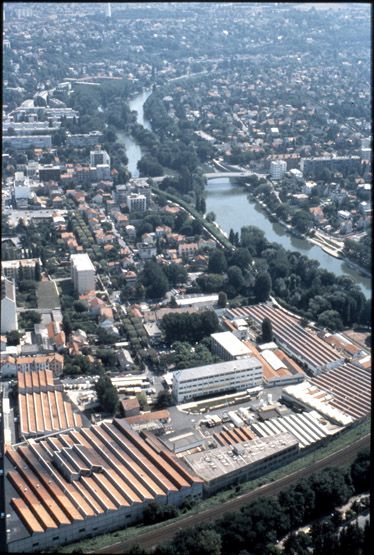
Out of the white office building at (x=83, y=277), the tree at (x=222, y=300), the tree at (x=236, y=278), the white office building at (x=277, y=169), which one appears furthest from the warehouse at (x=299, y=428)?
the white office building at (x=277, y=169)

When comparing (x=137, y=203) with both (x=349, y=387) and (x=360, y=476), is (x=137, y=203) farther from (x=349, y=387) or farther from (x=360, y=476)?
(x=360, y=476)

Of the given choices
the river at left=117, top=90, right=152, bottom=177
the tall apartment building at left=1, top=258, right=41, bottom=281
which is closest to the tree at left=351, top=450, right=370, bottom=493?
the tall apartment building at left=1, top=258, right=41, bottom=281

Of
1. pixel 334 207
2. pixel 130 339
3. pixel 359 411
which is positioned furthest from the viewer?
pixel 334 207

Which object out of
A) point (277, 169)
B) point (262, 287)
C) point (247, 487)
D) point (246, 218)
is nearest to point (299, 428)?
point (247, 487)

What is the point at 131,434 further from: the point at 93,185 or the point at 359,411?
the point at 93,185

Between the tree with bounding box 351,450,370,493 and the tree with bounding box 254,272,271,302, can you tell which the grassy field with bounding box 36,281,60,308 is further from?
the tree with bounding box 351,450,370,493

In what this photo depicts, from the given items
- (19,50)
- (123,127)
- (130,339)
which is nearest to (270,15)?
(19,50)
